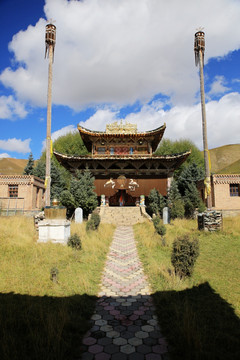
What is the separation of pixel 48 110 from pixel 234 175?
19981 mm

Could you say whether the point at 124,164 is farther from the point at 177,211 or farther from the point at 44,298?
the point at 44,298

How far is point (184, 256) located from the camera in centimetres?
587

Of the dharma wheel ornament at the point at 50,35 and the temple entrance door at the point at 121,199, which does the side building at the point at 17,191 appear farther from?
the dharma wheel ornament at the point at 50,35

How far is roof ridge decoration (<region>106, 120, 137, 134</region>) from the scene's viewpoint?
26.6 meters

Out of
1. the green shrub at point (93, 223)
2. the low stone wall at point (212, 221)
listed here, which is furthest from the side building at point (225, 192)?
the green shrub at point (93, 223)

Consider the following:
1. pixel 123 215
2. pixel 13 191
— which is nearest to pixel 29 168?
pixel 13 191

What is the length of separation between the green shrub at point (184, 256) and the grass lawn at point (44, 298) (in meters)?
2.22

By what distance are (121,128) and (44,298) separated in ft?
78.5

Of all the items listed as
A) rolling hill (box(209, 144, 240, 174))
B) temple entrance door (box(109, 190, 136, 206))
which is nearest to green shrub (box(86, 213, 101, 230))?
temple entrance door (box(109, 190, 136, 206))

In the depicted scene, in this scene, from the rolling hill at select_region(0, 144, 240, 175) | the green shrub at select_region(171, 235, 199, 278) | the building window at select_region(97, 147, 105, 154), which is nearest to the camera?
the green shrub at select_region(171, 235, 199, 278)

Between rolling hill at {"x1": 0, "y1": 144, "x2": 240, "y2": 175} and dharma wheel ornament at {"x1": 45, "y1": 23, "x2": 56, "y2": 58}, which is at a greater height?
rolling hill at {"x1": 0, "y1": 144, "x2": 240, "y2": 175}

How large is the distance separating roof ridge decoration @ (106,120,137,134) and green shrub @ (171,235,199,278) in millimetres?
21791

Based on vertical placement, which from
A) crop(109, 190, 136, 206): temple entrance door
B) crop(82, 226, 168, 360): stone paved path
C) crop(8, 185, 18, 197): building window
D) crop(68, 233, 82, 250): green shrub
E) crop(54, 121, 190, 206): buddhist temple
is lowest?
crop(82, 226, 168, 360): stone paved path

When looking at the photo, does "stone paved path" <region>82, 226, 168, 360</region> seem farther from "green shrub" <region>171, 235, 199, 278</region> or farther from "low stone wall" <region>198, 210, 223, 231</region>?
"low stone wall" <region>198, 210, 223, 231</region>
